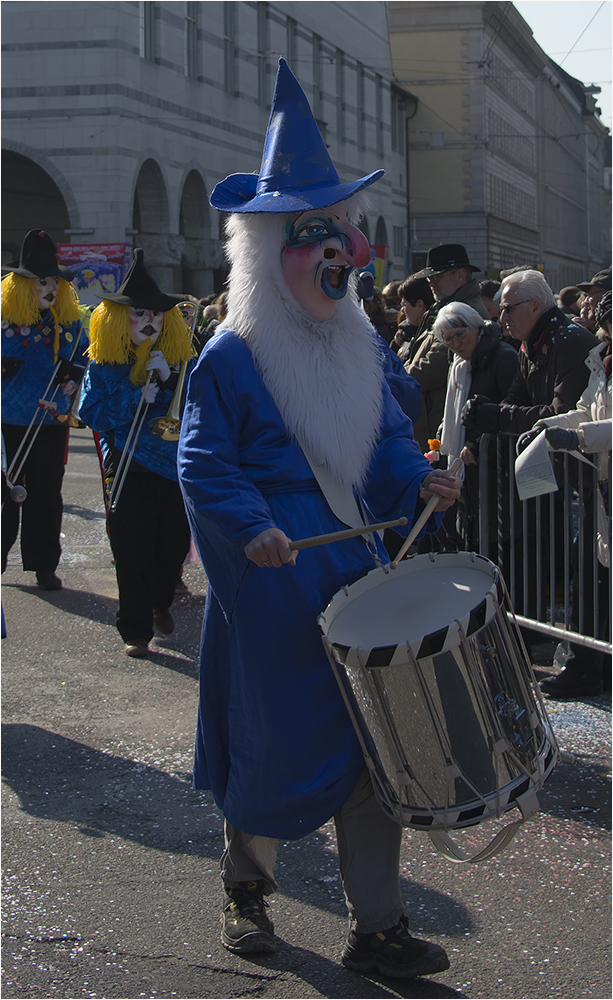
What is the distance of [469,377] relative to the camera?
5.76m

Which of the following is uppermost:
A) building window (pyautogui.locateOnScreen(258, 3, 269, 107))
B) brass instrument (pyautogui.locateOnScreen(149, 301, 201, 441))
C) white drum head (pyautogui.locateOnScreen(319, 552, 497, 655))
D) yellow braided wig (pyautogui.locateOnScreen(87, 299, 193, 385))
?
building window (pyautogui.locateOnScreen(258, 3, 269, 107))

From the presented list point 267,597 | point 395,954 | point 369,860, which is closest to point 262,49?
point 267,597

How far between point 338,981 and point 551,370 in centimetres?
316

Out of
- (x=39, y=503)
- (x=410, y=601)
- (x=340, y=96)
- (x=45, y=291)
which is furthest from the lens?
(x=340, y=96)

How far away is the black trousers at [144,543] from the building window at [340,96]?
30.4 m

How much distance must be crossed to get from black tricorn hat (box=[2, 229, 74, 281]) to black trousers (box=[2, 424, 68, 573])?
3.21 ft

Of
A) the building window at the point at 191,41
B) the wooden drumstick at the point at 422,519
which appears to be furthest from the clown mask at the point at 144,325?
the building window at the point at 191,41

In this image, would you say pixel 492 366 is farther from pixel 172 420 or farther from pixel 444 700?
pixel 444 700

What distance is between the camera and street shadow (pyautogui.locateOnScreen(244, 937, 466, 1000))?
2.80m

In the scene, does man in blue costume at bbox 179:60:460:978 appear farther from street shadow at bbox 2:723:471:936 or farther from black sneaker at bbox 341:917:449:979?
street shadow at bbox 2:723:471:936

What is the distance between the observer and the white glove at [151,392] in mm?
5910

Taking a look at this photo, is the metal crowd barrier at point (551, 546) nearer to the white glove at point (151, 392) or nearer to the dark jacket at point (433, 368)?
the dark jacket at point (433, 368)

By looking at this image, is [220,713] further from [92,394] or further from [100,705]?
[92,394]

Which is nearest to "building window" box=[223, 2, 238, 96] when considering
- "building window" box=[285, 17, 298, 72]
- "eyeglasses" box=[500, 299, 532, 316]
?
"building window" box=[285, 17, 298, 72]
